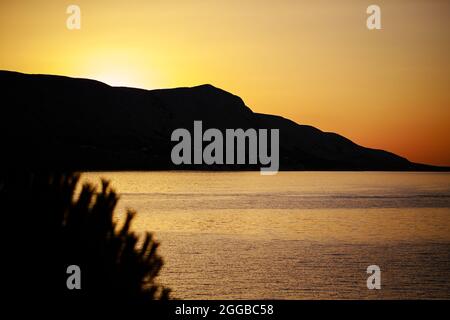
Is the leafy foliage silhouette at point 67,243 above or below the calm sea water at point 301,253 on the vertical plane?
below

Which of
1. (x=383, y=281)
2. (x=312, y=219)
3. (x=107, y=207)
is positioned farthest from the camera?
(x=312, y=219)

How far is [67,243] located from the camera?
796 cm

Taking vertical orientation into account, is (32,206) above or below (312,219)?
below

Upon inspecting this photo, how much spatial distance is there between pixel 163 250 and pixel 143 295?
37690mm

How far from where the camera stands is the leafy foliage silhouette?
7426 millimetres

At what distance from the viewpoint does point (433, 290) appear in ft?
104

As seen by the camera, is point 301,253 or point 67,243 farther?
point 301,253

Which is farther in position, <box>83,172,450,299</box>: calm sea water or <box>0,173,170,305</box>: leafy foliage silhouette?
<box>83,172,450,299</box>: calm sea water

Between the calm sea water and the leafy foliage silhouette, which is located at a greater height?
the calm sea water

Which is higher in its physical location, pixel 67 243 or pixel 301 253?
pixel 301 253

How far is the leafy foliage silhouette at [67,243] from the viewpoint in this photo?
7426 millimetres

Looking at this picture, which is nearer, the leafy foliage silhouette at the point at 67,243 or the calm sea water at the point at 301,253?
the leafy foliage silhouette at the point at 67,243
